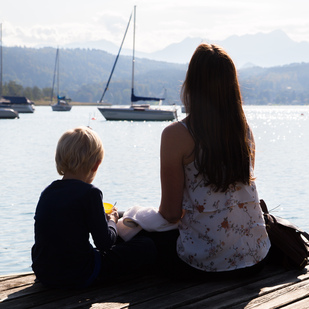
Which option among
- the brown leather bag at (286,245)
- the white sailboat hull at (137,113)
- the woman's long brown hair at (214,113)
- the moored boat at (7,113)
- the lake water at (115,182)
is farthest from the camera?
the moored boat at (7,113)

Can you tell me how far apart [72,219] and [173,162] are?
61 centimetres

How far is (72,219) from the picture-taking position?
8.32ft

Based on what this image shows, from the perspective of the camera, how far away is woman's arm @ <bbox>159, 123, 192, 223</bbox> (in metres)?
2.62

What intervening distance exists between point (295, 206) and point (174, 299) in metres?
9.55

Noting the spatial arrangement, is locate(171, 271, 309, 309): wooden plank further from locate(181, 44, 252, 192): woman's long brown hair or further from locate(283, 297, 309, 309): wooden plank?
locate(181, 44, 252, 192): woman's long brown hair

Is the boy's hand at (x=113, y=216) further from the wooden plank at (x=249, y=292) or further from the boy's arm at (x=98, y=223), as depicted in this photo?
the wooden plank at (x=249, y=292)

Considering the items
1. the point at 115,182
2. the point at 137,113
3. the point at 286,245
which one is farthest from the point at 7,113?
the point at 286,245

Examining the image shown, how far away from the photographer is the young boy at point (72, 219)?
8.26 feet

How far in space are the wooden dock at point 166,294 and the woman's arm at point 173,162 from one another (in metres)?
0.44

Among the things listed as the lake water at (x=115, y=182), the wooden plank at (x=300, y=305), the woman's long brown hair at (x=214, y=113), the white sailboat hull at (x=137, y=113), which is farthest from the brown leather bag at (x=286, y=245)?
the white sailboat hull at (x=137, y=113)

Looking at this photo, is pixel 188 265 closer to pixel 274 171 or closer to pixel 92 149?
pixel 92 149

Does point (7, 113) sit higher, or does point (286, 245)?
point (286, 245)

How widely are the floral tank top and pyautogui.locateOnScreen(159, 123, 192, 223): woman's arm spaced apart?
56 mm

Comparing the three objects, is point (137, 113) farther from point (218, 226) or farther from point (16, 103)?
point (218, 226)
